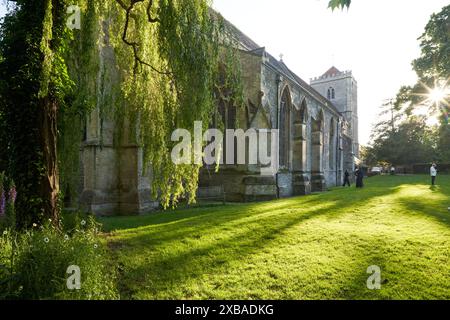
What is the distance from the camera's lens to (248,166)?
1428 centimetres

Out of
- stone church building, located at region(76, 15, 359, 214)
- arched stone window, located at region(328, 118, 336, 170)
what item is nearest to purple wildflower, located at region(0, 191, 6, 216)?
stone church building, located at region(76, 15, 359, 214)

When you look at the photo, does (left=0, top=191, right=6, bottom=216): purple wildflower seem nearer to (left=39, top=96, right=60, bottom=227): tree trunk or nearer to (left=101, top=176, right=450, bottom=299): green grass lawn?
(left=101, top=176, right=450, bottom=299): green grass lawn

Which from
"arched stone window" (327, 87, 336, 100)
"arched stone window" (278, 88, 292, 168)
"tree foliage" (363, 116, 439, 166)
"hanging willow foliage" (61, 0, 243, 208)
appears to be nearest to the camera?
"hanging willow foliage" (61, 0, 243, 208)

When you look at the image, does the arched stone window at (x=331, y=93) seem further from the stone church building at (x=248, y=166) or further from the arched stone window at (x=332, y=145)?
the stone church building at (x=248, y=166)

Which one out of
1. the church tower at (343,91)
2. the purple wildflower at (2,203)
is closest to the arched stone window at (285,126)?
the purple wildflower at (2,203)

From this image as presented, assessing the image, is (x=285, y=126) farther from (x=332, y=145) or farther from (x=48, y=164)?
(x=48, y=164)

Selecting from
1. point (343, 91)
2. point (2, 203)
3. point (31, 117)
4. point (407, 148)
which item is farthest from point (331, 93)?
point (31, 117)

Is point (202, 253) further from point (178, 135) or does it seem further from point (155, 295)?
point (178, 135)

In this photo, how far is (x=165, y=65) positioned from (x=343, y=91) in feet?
178

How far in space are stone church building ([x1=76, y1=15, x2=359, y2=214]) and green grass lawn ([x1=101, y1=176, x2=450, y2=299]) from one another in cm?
175

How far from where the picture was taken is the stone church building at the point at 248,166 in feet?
33.3

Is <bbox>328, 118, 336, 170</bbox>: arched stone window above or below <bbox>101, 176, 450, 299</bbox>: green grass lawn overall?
above

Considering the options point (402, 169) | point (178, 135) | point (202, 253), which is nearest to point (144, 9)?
point (178, 135)

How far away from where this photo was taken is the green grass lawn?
175 inches
